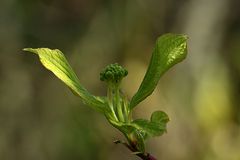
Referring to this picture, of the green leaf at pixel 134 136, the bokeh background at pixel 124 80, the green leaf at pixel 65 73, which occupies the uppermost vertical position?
the bokeh background at pixel 124 80

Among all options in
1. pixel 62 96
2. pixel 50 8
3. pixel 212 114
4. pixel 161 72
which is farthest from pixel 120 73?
pixel 50 8

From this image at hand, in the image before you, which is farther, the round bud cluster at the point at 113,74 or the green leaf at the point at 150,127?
the round bud cluster at the point at 113,74

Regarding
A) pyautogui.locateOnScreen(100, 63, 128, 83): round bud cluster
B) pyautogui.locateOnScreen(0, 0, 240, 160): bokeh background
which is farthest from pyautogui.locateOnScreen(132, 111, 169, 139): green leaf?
pyautogui.locateOnScreen(0, 0, 240, 160): bokeh background

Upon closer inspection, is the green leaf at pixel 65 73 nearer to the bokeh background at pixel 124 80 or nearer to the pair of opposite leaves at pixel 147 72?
the pair of opposite leaves at pixel 147 72

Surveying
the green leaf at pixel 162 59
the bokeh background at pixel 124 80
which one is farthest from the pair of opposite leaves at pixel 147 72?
the bokeh background at pixel 124 80

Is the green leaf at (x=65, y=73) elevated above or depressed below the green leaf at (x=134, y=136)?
above

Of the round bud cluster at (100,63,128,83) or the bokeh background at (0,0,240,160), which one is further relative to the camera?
the bokeh background at (0,0,240,160)

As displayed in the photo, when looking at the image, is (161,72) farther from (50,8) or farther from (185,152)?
(50,8)

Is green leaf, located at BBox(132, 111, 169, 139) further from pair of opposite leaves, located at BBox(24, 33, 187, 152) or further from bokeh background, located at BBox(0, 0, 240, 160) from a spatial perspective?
bokeh background, located at BBox(0, 0, 240, 160)
